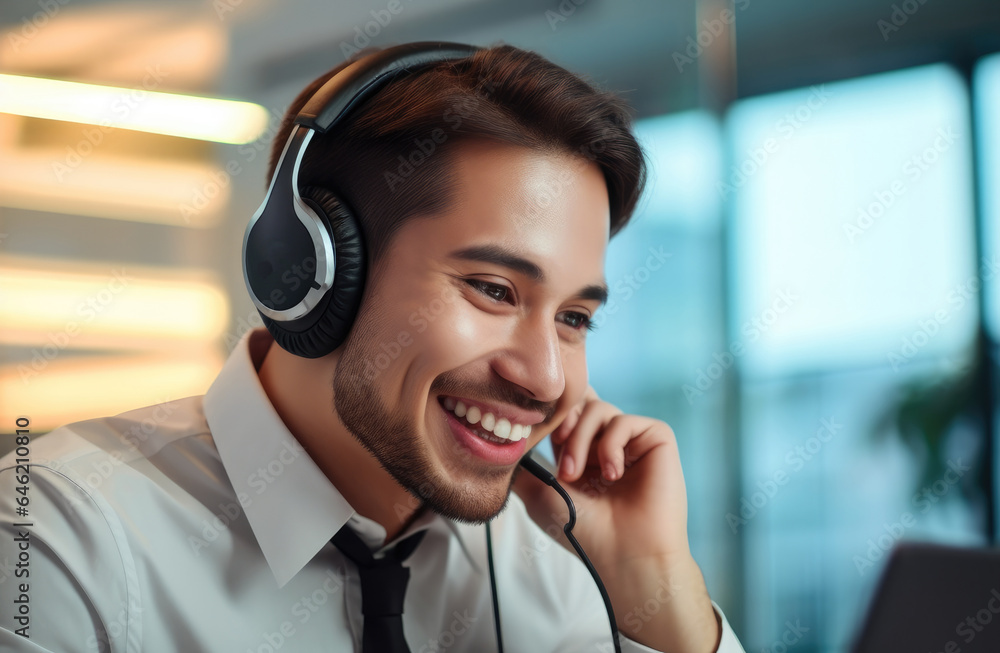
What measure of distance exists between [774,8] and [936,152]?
0.66 meters

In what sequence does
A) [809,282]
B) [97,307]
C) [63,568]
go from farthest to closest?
[809,282], [97,307], [63,568]

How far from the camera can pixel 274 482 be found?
2.74 feet

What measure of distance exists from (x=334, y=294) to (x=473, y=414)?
0.22 metres

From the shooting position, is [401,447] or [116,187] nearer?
[401,447]

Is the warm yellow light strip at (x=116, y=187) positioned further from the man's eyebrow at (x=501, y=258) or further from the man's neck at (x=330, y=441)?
the man's eyebrow at (x=501, y=258)

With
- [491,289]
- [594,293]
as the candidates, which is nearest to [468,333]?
[491,289]

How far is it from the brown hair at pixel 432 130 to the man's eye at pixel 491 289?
0.34ft

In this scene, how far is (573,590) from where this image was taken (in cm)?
109

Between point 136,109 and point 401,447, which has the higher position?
point 136,109

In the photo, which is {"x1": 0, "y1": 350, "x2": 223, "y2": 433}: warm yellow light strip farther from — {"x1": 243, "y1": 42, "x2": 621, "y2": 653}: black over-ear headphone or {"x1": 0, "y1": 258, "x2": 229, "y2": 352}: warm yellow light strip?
{"x1": 243, "y1": 42, "x2": 621, "y2": 653}: black over-ear headphone

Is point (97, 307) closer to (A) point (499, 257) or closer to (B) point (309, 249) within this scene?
(B) point (309, 249)

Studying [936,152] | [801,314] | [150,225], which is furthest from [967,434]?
[150,225]

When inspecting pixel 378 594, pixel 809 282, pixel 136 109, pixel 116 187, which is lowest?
pixel 378 594

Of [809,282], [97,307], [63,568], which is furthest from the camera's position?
[809,282]
